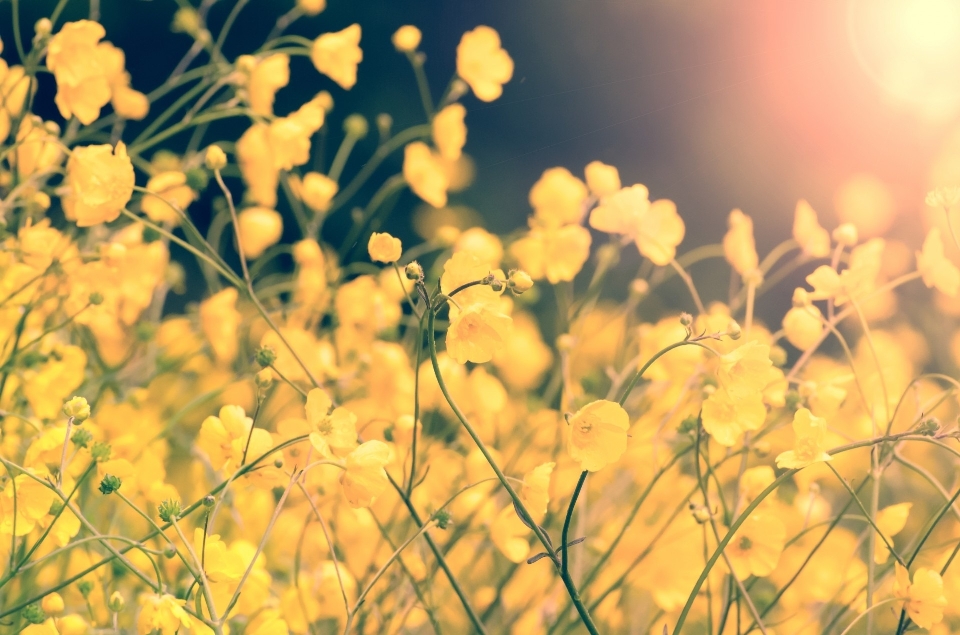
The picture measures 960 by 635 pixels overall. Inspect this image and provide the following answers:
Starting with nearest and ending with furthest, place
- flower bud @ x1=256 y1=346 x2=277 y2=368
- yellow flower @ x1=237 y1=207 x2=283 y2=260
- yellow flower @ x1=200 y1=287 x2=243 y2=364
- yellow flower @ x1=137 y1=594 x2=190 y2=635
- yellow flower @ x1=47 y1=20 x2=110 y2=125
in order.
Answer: yellow flower @ x1=137 y1=594 x2=190 y2=635 < flower bud @ x1=256 y1=346 x2=277 y2=368 < yellow flower @ x1=47 y1=20 x2=110 y2=125 < yellow flower @ x1=200 y1=287 x2=243 y2=364 < yellow flower @ x1=237 y1=207 x2=283 y2=260

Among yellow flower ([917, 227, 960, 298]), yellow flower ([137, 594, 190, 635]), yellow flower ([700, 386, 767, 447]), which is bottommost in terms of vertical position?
yellow flower ([137, 594, 190, 635])

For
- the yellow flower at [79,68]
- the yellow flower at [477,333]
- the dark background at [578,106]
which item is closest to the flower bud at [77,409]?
the yellow flower at [477,333]

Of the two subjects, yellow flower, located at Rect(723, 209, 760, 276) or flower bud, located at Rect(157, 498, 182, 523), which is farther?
yellow flower, located at Rect(723, 209, 760, 276)

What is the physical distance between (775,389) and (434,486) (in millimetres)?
411

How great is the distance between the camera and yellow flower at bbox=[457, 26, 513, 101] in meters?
1.02

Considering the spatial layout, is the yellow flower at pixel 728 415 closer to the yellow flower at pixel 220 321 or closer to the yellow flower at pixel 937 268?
the yellow flower at pixel 937 268

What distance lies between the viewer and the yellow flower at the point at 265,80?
932mm

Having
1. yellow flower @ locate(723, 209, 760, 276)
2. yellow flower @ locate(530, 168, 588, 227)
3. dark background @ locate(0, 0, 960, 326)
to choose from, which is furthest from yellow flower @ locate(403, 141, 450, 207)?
dark background @ locate(0, 0, 960, 326)

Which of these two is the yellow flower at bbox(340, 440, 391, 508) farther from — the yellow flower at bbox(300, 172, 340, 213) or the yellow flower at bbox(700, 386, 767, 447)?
the yellow flower at bbox(300, 172, 340, 213)

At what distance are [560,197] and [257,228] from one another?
1.31ft

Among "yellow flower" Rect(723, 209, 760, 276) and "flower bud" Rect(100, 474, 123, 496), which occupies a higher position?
"yellow flower" Rect(723, 209, 760, 276)

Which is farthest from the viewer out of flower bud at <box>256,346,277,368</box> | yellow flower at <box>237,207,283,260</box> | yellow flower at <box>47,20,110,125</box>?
yellow flower at <box>237,207,283,260</box>

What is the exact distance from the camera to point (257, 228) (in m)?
1.20

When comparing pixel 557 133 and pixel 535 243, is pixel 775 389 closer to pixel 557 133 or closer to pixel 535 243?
pixel 535 243
